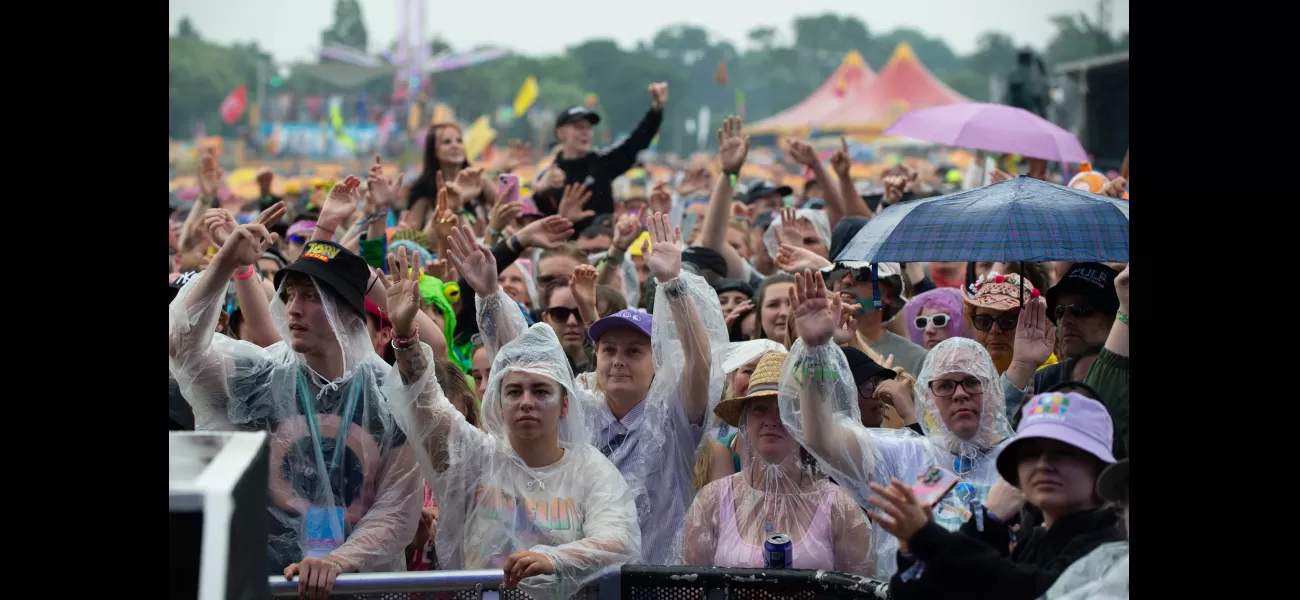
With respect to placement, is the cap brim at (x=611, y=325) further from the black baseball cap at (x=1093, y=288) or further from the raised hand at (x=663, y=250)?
the black baseball cap at (x=1093, y=288)

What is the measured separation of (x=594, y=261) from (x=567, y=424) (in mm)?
3167

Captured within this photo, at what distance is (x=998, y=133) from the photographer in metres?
6.74

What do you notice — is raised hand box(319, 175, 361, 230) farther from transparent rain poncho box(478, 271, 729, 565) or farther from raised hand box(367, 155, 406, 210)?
raised hand box(367, 155, 406, 210)

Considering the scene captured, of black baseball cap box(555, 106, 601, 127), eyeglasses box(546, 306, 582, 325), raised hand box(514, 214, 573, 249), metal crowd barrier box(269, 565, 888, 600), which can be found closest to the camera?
metal crowd barrier box(269, 565, 888, 600)

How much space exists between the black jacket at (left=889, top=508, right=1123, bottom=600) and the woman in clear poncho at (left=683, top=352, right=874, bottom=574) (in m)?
0.94

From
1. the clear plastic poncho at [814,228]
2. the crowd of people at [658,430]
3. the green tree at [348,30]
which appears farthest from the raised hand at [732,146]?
the green tree at [348,30]

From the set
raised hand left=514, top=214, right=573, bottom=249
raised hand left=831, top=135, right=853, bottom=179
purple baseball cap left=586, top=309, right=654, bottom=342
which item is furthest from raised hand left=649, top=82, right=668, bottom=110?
purple baseball cap left=586, top=309, right=654, bottom=342

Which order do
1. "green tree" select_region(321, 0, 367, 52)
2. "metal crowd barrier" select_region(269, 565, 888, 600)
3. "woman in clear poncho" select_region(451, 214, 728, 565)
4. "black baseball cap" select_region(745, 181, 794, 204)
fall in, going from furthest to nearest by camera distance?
"green tree" select_region(321, 0, 367, 52) < "black baseball cap" select_region(745, 181, 794, 204) < "woman in clear poncho" select_region(451, 214, 728, 565) < "metal crowd barrier" select_region(269, 565, 888, 600)

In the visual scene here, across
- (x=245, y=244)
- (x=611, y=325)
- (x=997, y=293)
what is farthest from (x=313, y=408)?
(x=997, y=293)

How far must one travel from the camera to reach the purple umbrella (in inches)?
258

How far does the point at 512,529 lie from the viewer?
3.68 m

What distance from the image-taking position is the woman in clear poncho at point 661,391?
4.14m
